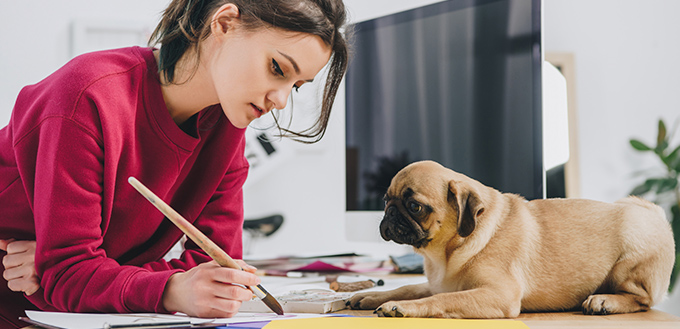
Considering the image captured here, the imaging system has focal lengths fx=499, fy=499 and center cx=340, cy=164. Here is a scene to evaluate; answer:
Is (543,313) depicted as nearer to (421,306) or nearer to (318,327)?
(421,306)

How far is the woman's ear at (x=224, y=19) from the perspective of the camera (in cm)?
83

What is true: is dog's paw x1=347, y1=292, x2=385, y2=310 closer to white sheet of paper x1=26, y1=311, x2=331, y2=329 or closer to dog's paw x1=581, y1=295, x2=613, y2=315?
white sheet of paper x1=26, y1=311, x2=331, y2=329

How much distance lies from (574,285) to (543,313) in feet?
0.20

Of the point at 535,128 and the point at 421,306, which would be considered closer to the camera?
the point at 421,306

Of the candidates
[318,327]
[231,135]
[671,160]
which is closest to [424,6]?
[231,135]

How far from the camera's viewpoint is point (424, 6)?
1.40 meters

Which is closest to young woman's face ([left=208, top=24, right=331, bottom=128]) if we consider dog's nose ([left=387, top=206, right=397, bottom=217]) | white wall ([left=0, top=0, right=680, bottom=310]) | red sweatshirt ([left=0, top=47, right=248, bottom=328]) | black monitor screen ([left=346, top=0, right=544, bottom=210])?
red sweatshirt ([left=0, top=47, right=248, bottom=328])

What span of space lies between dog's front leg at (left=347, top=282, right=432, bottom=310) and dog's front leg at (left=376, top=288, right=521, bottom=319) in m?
0.11

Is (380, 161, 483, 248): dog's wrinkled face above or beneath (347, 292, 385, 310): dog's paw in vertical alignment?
above

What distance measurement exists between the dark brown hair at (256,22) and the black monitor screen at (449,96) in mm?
426

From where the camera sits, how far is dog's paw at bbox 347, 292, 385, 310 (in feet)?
2.50

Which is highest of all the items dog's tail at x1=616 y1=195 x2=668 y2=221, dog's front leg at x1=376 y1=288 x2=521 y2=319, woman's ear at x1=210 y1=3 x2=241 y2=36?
woman's ear at x1=210 y1=3 x2=241 y2=36

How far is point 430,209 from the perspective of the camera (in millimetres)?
785

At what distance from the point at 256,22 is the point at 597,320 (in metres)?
0.65
